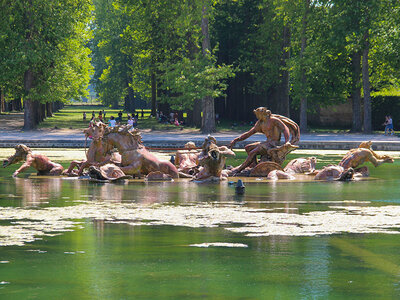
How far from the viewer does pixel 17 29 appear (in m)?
53.3

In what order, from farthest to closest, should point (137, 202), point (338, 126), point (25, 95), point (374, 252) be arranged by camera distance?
point (338, 126) < point (25, 95) < point (137, 202) < point (374, 252)

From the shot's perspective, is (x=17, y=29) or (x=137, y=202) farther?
(x=17, y=29)

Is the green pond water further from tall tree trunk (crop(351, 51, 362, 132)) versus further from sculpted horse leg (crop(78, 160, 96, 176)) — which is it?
tall tree trunk (crop(351, 51, 362, 132))

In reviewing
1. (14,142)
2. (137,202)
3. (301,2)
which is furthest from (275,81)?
(137,202)

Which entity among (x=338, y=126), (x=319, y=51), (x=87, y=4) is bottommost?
(x=338, y=126)

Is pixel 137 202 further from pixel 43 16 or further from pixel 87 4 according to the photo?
pixel 87 4

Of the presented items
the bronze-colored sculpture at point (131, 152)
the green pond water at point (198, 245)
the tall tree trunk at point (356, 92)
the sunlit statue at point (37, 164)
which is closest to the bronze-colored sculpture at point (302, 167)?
the bronze-colored sculpture at point (131, 152)

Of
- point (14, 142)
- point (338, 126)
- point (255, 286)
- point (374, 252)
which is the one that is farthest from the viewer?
point (338, 126)

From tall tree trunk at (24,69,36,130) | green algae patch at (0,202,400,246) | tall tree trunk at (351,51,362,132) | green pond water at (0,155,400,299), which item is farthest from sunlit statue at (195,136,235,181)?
tall tree trunk at (24,69,36,130)

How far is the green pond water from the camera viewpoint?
8.60 m

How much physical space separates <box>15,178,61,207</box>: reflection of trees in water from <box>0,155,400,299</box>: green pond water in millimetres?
40

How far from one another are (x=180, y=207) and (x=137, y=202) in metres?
1.07

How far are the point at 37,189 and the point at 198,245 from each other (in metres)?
8.46

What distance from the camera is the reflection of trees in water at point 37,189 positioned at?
16266 millimetres
